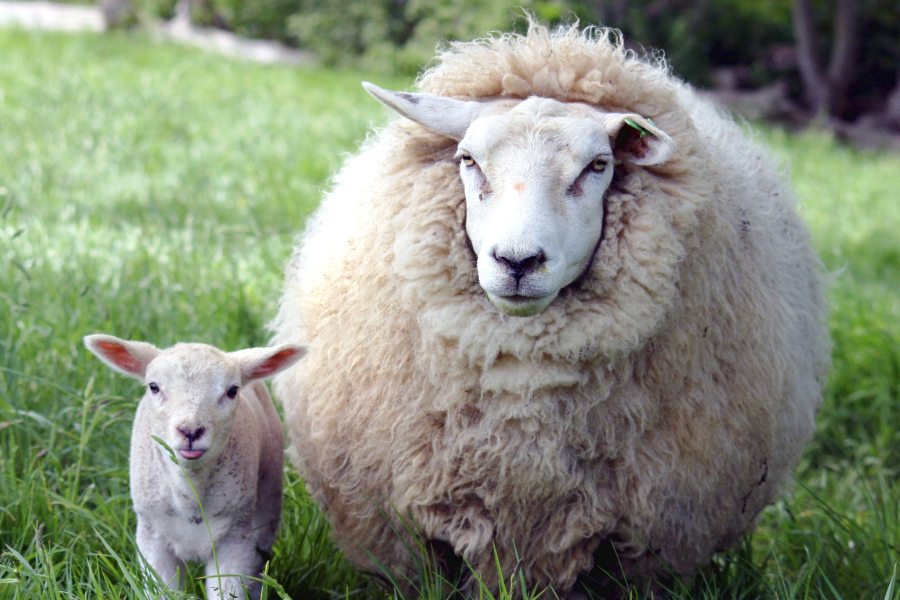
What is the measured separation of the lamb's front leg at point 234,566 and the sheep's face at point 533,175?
2.98 ft

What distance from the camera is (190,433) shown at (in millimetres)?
1958

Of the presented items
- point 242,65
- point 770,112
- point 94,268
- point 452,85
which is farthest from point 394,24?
point 452,85

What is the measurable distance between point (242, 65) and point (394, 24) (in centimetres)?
265

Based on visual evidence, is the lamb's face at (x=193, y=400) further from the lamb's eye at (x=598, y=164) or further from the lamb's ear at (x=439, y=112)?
the lamb's eye at (x=598, y=164)

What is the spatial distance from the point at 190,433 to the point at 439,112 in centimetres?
102

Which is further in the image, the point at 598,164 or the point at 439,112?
Result: the point at 439,112

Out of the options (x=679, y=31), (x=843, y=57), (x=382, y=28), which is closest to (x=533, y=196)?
(x=382, y=28)

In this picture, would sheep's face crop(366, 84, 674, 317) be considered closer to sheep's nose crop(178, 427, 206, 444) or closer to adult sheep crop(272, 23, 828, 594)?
adult sheep crop(272, 23, 828, 594)

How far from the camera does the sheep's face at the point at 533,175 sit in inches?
77.2

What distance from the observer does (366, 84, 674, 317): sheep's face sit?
6.44 feet

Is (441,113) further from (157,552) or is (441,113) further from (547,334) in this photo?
(157,552)

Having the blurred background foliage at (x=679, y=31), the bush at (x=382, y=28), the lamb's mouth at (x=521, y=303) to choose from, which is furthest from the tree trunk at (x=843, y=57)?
the lamb's mouth at (x=521, y=303)

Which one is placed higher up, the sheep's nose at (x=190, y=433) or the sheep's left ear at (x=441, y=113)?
the sheep's left ear at (x=441, y=113)

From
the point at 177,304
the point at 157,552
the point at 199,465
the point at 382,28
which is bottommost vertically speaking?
the point at 382,28
